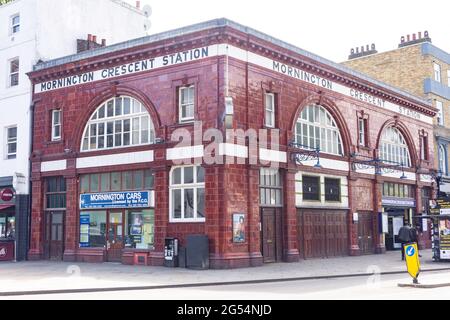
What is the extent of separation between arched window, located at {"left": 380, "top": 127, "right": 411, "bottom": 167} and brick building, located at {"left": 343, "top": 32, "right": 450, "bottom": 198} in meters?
5.03

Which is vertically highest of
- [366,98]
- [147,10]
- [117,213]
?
[147,10]

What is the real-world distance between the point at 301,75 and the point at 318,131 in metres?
3.13

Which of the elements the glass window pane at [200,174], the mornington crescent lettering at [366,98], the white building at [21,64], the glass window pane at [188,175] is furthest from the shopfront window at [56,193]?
the mornington crescent lettering at [366,98]

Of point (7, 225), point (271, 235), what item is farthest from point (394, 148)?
point (7, 225)

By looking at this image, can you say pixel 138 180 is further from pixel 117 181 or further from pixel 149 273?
pixel 149 273

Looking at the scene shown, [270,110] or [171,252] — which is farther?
[270,110]

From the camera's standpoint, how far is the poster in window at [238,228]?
22.1 meters

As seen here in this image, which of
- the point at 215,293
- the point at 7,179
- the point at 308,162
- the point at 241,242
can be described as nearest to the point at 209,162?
the point at 241,242

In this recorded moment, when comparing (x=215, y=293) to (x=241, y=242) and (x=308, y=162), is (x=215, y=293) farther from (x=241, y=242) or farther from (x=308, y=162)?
(x=308, y=162)

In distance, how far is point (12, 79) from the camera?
101ft

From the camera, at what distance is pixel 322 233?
1089 inches

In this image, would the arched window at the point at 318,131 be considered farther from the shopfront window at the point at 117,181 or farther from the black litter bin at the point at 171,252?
the black litter bin at the point at 171,252

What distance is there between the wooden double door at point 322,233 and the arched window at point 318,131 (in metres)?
3.23

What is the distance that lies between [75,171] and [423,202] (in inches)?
887
